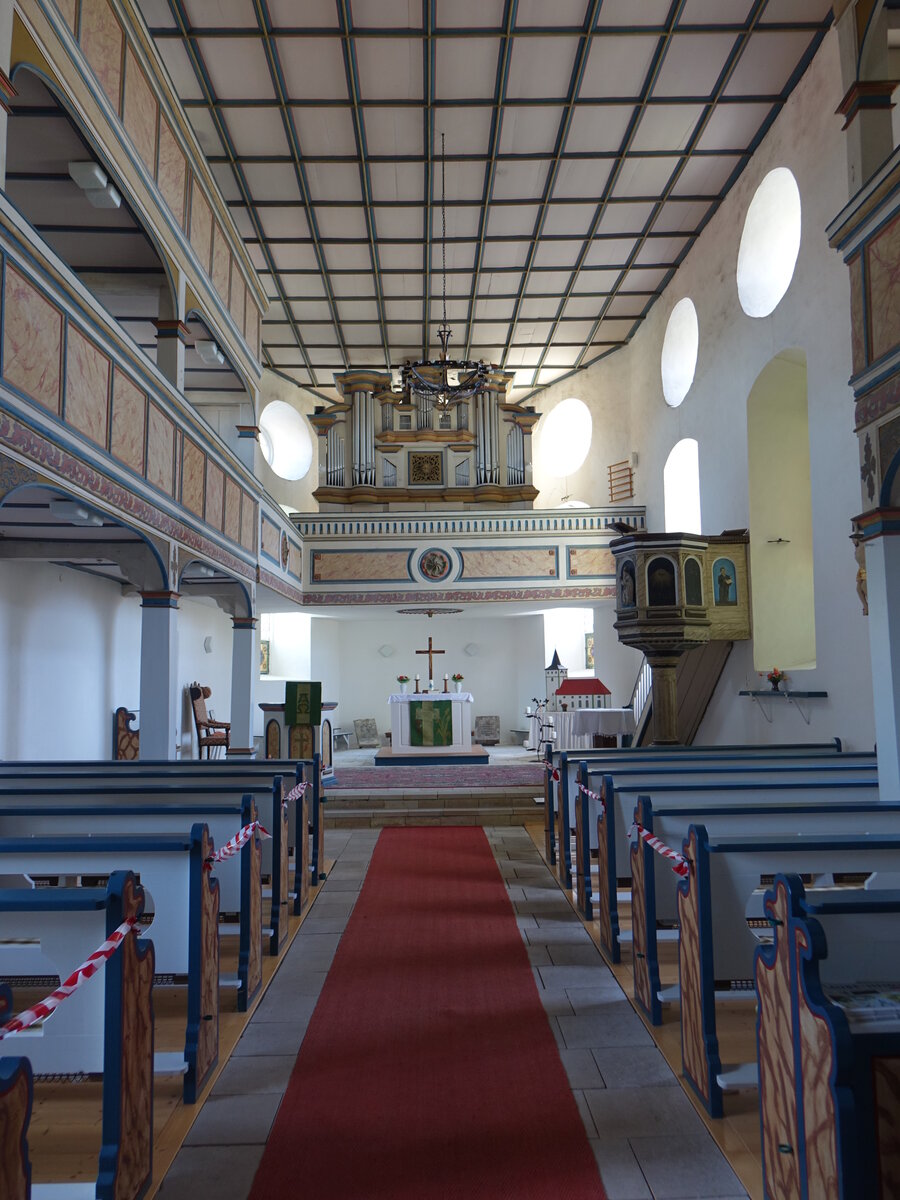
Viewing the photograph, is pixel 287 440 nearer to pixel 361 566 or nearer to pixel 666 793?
pixel 361 566

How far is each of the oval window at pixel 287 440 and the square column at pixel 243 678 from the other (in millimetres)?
6853

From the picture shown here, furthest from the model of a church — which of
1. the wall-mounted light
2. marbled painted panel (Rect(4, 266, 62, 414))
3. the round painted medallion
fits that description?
marbled painted panel (Rect(4, 266, 62, 414))

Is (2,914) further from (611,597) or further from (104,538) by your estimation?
(611,597)

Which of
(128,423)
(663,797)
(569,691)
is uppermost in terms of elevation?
(128,423)

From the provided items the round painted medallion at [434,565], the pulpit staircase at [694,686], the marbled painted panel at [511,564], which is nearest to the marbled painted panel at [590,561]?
the marbled painted panel at [511,564]

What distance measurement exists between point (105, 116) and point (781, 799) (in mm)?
6588

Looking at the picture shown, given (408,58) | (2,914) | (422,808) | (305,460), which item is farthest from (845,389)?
(305,460)

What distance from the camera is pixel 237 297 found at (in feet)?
35.8

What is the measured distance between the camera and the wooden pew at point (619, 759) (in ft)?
22.8

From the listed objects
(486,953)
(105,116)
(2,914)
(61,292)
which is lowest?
(486,953)

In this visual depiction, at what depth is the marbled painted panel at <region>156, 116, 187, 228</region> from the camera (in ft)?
25.5

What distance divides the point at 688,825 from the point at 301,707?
7.70 m

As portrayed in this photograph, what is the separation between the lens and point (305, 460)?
18.5 metres

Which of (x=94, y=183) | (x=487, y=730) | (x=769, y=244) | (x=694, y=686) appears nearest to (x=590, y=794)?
(x=94, y=183)
